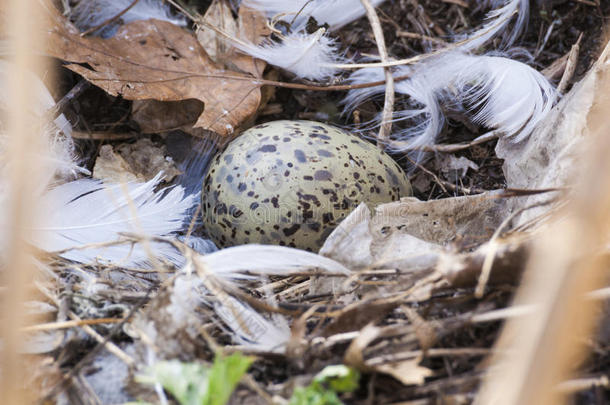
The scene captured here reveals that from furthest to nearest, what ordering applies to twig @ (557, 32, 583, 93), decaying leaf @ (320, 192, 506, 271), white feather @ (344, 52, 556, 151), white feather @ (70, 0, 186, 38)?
white feather @ (70, 0, 186, 38) < twig @ (557, 32, 583, 93) < white feather @ (344, 52, 556, 151) < decaying leaf @ (320, 192, 506, 271)

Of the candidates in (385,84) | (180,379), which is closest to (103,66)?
(385,84)

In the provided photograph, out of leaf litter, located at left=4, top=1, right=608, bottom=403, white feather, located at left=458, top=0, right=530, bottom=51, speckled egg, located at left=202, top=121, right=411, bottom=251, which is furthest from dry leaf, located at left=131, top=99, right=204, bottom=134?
white feather, located at left=458, top=0, right=530, bottom=51

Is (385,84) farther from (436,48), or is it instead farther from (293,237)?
(293,237)

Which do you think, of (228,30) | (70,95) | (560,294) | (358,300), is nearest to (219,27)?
(228,30)

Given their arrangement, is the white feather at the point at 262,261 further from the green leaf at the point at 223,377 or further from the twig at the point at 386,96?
the twig at the point at 386,96

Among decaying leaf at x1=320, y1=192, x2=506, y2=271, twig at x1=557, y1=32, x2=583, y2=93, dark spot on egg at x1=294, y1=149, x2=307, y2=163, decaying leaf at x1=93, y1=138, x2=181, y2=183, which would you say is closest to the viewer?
decaying leaf at x1=320, y1=192, x2=506, y2=271

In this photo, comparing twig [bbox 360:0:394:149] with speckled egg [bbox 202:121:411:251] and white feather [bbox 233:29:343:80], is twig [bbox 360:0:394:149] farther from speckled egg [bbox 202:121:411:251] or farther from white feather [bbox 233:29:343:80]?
speckled egg [bbox 202:121:411:251]
